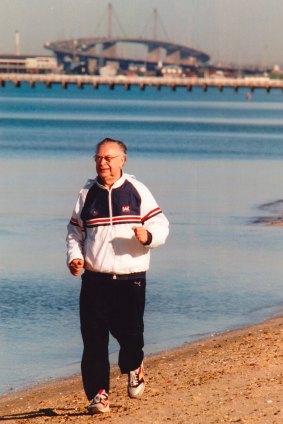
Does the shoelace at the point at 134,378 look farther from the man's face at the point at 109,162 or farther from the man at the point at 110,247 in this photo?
the man's face at the point at 109,162

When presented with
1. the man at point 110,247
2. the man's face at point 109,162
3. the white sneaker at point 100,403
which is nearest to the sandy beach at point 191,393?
the white sneaker at point 100,403

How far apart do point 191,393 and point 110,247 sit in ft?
4.33

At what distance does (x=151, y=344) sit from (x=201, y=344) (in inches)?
19.7

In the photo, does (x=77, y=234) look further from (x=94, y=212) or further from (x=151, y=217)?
(x=151, y=217)

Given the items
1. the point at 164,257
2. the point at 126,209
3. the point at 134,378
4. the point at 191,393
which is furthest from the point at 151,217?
the point at 164,257

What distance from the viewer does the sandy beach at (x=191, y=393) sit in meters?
7.36

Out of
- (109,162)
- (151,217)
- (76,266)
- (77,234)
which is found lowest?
(76,266)

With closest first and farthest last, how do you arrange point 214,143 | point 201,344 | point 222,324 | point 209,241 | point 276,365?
point 276,365 < point 201,344 < point 222,324 < point 209,241 < point 214,143

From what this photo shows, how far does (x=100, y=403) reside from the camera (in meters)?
7.52

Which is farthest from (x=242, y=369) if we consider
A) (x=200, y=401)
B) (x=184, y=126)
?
(x=184, y=126)

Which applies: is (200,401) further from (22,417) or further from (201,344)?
(201,344)

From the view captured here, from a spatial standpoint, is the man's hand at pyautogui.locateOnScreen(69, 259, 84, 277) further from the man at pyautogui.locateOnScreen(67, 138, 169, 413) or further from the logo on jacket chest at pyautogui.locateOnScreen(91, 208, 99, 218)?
the logo on jacket chest at pyautogui.locateOnScreen(91, 208, 99, 218)

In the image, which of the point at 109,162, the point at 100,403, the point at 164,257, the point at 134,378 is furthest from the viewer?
the point at 164,257

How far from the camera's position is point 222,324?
42.5 ft
